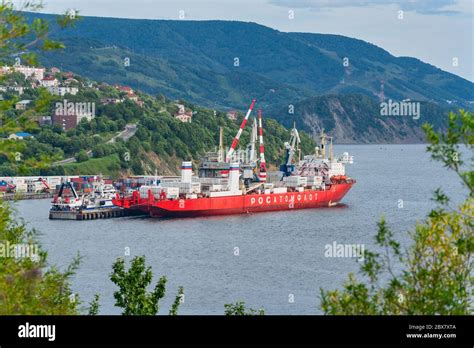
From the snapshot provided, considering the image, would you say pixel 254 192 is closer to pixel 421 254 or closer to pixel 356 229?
pixel 356 229

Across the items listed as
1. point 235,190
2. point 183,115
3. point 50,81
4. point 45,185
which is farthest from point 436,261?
point 50,81

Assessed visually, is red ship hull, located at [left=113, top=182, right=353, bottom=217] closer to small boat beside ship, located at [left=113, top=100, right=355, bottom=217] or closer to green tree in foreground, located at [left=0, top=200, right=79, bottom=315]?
small boat beside ship, located at [left=113, top=100, right=355, bottom=217]

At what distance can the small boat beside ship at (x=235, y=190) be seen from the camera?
56969 mm

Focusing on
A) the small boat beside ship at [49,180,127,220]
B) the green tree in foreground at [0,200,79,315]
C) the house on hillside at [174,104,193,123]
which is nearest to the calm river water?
the small boat beside ship at [49,180,127,220]

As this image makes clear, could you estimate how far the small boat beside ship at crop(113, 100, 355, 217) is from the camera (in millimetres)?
56969

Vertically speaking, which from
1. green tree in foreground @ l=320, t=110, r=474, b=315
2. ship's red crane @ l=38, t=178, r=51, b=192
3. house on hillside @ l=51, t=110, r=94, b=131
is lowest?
ship's red crane @ l=38, t=178, r=51, b=192

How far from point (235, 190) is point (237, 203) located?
1050 mm

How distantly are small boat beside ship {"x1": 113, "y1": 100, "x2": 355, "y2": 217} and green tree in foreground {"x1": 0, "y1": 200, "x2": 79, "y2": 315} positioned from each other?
41595 millimetres

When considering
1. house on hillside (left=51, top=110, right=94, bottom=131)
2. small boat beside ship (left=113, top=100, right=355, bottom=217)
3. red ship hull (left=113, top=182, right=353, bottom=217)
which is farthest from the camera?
house on hillside (left=51, top=110, right=94, bottom=131)

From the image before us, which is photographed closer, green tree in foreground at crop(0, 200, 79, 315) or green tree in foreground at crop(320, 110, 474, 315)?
green tree in foreground at crop(320, 110, 474, 315)
